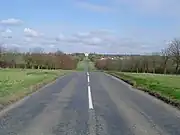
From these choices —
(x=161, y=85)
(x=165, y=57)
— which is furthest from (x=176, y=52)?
(x=161, y=85)

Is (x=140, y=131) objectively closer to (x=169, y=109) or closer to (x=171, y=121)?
(x=171, y=121)

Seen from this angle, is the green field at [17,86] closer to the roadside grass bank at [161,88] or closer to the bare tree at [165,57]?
the roadside grass bank at [161,88]

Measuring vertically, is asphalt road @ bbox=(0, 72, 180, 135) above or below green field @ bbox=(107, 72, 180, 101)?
above

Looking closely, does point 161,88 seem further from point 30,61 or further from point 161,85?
point 30,61

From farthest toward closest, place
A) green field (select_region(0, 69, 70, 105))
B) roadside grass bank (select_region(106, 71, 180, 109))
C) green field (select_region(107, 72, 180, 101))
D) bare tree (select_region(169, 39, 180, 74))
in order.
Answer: bare tree (select_region(169, 39, 180, 74)) < green field (select_region(107, 72, 180, 101)) < roadside grass bank (select_region(106, 71, 180, 109)) < green field (select_region(0, 69, 70, 105))

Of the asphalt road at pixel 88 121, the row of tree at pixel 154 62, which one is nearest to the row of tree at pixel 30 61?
the row of tree at pixel 154 62

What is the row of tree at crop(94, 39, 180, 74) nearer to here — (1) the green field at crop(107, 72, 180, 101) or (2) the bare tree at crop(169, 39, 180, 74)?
(2) the bare tree at crop(169, 39, 180, 74)

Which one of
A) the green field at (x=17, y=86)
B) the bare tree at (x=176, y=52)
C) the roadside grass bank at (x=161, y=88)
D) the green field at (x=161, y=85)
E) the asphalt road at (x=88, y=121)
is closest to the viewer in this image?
the asphalt road at (x=88, y=121)

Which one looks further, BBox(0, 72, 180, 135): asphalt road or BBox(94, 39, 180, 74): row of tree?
BBox(94, 39, 180, 74): row of tree

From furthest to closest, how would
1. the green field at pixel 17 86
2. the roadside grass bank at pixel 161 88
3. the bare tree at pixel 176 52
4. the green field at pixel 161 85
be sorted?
the bare tree at pixel 176 52 < the green field at pixel 161 85 < the roadside grass bank at pixel 161 88 < the green field at pixel 17 86

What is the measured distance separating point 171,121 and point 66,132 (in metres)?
3.96

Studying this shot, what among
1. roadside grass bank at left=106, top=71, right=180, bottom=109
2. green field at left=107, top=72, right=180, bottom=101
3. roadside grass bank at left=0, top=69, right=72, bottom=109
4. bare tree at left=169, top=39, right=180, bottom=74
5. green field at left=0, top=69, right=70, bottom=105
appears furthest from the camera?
bare tree at left=169, top=39, right=180, bottom=74

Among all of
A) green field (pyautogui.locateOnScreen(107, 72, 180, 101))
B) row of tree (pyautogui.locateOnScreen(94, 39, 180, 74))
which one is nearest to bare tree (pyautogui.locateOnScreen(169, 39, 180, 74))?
row of tree (pyautogui.locateOnScreen(94, 39, 180, 74))

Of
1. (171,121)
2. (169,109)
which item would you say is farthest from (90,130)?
(169,109)
